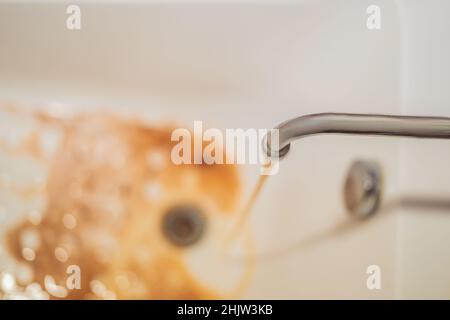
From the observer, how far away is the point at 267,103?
26.0 inches

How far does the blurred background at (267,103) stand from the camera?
616mm

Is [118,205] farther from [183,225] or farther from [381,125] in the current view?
[381,125]

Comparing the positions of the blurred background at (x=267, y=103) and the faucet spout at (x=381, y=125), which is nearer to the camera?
the faucet spout at (x=381, y=125)

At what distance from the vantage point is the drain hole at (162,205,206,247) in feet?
2.23

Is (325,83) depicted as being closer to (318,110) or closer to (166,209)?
(318,110)

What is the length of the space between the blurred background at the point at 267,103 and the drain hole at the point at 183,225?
15 mm

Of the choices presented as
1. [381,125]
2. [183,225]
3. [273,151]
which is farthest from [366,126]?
[183,225]

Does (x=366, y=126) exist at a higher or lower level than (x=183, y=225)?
higher

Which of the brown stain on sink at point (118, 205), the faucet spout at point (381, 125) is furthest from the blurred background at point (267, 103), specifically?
the faucet spout at point (381, 125)

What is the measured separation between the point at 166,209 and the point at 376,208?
31cm

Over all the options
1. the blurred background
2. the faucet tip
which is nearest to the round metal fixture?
the blurred background

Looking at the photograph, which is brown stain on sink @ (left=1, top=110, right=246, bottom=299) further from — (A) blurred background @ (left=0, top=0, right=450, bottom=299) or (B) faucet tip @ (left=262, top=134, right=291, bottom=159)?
(B) faucet tip @ (left=262, top=134, right=291, bottom=159)

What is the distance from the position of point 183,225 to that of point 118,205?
103 mm

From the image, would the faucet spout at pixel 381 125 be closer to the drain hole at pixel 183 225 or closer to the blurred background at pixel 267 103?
the blurred background at pixel 267 103
